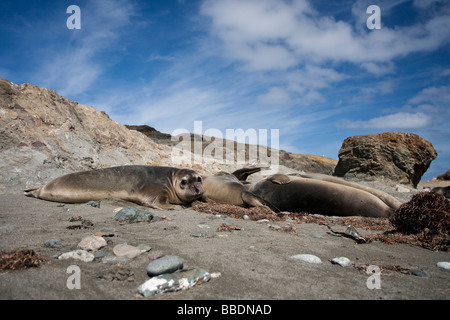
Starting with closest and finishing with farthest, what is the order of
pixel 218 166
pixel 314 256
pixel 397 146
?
pixel 314 256 → pixel 218 166 → pixel 397 146

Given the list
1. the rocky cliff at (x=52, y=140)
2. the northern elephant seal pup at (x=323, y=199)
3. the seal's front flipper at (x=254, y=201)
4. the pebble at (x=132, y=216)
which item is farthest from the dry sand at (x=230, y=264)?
the rocky cliff at (x=52, y=140)

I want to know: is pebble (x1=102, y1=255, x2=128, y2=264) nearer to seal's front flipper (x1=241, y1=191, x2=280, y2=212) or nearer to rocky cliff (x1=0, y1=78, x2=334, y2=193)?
seal's front flipper (x1=241, y1=191, x2=280, y2=212)

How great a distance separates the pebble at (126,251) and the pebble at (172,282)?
596 millimetres

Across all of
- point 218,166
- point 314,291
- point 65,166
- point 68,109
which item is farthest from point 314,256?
point 218,166

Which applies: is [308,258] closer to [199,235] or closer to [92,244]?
[199,235]

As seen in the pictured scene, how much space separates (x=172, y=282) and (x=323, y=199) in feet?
16.3

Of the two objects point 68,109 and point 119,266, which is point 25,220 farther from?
point 68,109

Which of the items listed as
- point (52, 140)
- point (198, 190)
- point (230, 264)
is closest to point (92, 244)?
point (230, 264)

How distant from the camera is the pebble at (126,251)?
2.56 m

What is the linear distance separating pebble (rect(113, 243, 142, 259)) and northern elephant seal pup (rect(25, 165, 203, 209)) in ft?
11.1

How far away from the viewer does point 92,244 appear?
276 centimetres

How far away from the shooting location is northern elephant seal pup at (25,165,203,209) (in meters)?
6.20
